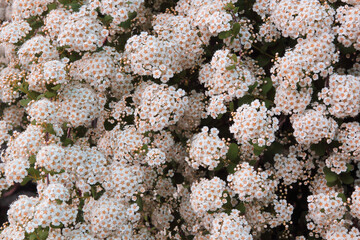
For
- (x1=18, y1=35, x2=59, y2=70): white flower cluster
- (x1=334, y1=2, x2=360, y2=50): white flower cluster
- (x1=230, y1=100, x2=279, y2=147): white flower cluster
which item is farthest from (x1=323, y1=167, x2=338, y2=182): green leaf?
(x1=18, y1=35, x2=59, y2=70): white flower cluster

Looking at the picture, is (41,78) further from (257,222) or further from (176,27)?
(257,222)

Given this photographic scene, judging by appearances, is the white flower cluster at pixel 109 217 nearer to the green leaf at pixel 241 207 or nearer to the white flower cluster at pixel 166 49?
the green leaf at pixel 241 207

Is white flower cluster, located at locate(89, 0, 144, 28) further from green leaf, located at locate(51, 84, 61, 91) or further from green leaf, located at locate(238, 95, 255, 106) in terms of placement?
green leaf, located at locate(238, 95, 255, 106)

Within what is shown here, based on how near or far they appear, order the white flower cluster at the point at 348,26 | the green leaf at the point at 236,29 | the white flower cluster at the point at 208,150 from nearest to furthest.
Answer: the white flower cluster at the point at 348,26, the white flower cluster at the point at 208,150, the green leaf at the point at 236,29

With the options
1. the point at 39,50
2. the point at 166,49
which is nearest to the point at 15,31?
the point at 39,50

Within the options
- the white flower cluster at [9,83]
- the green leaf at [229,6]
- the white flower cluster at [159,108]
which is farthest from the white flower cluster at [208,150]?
the white flower cluster at [9,83]

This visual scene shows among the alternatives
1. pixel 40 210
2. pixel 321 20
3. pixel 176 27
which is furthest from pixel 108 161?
pixel 321 20
